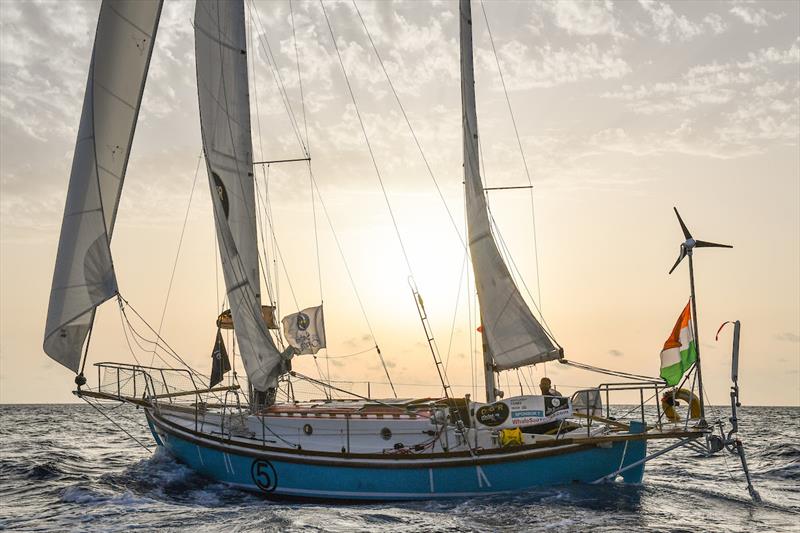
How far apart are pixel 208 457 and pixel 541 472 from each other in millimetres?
10265

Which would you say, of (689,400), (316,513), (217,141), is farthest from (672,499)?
(217,141)

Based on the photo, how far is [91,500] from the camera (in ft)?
73.5

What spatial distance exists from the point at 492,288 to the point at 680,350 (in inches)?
224

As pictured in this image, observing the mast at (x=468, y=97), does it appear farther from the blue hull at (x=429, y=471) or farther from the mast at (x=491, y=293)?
the blue hull at (x=429, y=471)

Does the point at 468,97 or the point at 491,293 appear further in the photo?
the point at 468,97

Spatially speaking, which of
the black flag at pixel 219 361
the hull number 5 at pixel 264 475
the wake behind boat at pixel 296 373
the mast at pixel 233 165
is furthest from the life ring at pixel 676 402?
the black flag at pixel 219 361

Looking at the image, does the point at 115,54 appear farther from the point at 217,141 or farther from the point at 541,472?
the point at 541,472

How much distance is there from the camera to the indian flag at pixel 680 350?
20.0 meters

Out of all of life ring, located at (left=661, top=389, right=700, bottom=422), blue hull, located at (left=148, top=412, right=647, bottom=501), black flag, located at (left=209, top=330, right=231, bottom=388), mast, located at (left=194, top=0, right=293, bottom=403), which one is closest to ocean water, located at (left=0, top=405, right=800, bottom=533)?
blue hull, located at (left=148, top=412, right=647, bottom=501)

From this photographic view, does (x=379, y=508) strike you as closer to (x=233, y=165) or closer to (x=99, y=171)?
(x=233, y=165)

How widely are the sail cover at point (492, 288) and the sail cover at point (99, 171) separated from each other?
10270 millimetres

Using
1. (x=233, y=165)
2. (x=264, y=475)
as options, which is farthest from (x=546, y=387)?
(x=233, y=165)

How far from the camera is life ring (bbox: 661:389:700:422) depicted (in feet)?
65.6

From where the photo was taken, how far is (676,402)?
68.3 feet
